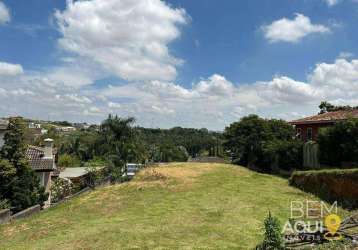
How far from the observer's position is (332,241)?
8352mm

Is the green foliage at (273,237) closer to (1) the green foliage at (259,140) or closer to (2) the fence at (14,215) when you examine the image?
(2) the fence at (14,215)

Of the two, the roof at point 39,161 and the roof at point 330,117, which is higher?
the roof at point 330,117

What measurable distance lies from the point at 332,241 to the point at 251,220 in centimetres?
509

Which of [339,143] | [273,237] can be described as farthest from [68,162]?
[273,237]

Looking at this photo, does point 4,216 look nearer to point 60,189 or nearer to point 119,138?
point 60,189

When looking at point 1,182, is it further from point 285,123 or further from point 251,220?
point 285,123

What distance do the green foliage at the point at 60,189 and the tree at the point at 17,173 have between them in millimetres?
4527

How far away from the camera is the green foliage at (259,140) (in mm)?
29062

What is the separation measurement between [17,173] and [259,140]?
Result: 21052 millimetres

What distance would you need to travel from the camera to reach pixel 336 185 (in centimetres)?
1695

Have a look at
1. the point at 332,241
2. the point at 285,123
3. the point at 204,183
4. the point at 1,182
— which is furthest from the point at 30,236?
the point at 285,123

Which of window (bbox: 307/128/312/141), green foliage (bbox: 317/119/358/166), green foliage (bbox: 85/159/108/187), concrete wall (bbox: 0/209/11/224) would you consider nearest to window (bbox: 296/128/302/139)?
window (bbox: 307/128/312/141)

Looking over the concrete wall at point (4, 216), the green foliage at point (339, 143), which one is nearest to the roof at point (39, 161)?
the concrete wall at point (4, 216)

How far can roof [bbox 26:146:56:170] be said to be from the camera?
72.5 feet
